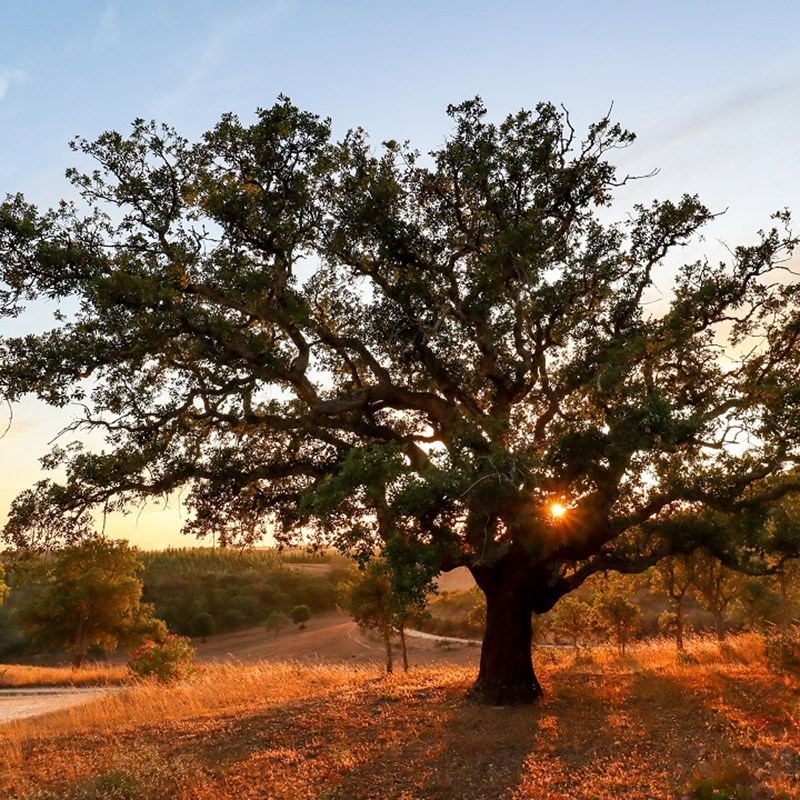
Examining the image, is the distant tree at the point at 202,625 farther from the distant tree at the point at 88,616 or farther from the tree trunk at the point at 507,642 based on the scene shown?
the tree trunk at the point at 507,642

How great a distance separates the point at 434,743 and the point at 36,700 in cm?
2225

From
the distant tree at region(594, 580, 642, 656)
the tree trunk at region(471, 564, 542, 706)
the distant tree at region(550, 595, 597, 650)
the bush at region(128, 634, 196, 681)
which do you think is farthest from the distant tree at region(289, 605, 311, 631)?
the tree trunk at region(471, 564, 542, 706)

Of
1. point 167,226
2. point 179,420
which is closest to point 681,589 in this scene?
point 179,420

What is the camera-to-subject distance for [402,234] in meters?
15.5

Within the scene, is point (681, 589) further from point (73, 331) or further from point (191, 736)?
point (73, 331)

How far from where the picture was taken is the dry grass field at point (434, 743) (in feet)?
32.8

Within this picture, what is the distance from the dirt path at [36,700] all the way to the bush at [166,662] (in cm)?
158

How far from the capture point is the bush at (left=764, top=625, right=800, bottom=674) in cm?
1594

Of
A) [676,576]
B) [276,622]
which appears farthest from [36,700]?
[276,622]

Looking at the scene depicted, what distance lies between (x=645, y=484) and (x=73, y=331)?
1252 centimetres

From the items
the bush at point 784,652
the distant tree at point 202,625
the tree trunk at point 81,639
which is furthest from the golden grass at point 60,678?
the distant tree at point 202,625

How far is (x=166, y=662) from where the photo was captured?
28.0m

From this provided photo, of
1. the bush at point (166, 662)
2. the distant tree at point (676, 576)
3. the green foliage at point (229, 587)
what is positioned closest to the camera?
the bush at point (166, 662)

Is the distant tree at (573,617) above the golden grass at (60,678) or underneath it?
above
